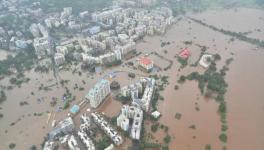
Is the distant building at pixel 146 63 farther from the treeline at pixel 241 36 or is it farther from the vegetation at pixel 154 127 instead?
the treeline at pixel 241 36

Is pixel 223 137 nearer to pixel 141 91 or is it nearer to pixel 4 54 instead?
pixel 141 91

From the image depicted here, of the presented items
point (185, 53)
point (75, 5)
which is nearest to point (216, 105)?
point (185, 53)

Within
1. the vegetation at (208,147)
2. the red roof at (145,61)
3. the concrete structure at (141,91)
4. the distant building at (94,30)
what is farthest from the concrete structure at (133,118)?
the distant building at (94,30)

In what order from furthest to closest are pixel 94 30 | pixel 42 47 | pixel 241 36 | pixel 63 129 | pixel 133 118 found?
pixel 94 30, pixel 241 36, pixel 42 47, pixel 133 118, pixel 63 129

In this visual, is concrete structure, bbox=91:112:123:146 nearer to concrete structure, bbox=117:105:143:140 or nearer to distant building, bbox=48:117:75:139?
concrete structure, bbox=117:105:143:140

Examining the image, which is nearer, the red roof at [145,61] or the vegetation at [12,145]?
the vegetation at [12,145]

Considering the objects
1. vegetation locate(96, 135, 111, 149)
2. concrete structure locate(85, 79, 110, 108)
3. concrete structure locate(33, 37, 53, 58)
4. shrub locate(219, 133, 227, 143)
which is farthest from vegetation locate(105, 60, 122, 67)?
shrub locate(219, 133, 227, 143)

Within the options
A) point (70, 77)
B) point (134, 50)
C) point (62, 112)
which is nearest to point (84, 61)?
point (70, 77)

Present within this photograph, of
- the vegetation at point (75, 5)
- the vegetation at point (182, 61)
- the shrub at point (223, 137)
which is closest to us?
the shrub at point (223, 137)
